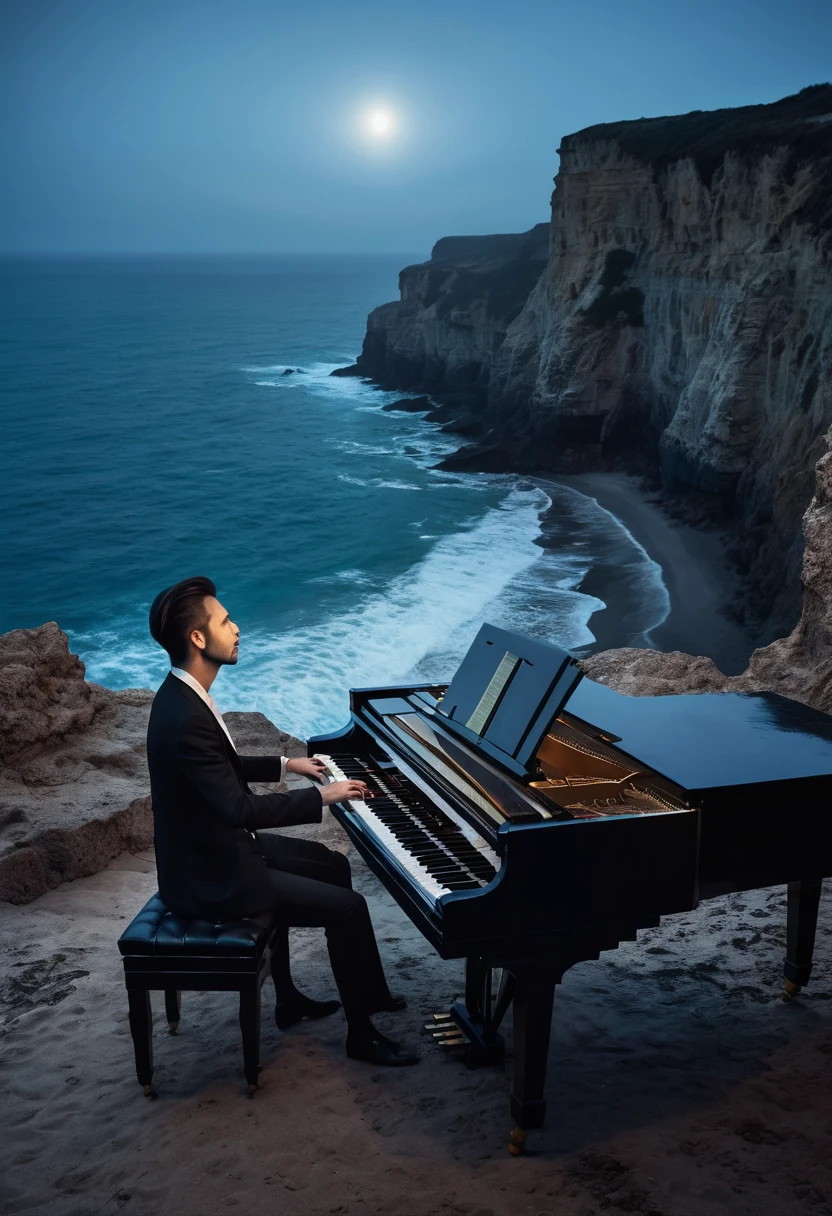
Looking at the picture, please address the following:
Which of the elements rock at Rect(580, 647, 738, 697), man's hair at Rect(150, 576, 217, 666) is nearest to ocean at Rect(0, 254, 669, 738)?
rock at Rect(580, 647, 738, 697)

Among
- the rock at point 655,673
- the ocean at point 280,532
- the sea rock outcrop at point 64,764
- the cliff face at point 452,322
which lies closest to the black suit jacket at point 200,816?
the sea rock outcrop at point 64,764

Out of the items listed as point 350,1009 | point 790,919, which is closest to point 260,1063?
point 350,1009

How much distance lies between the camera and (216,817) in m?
4.00

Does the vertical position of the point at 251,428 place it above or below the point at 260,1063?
below

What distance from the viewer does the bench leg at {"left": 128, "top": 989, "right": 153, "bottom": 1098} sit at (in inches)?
157

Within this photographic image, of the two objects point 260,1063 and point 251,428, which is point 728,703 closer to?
point 260,1063

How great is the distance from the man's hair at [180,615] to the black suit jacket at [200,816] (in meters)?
0.14

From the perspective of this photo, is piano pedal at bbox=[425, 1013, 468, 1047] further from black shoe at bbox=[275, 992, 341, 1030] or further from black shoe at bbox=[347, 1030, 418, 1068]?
black shoe at bbox=[275, 992, 341, 1030]

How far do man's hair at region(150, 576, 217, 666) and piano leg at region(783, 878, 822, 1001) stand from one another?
274 centimetres

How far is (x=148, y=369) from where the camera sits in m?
73.1

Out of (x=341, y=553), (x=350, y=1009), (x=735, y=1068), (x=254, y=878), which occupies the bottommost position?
(x=341, y=553)

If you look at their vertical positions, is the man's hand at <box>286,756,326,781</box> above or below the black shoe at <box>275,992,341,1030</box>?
above

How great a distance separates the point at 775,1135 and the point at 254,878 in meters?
2.01

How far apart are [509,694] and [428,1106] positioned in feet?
5.03
